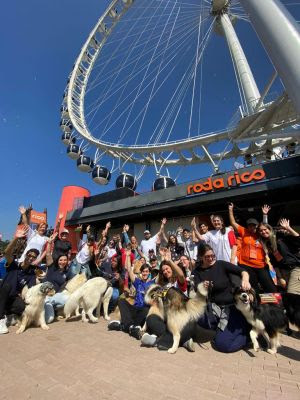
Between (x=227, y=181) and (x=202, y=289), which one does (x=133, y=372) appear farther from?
(x=227, y=181)

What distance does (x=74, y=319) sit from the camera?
577 centimetres

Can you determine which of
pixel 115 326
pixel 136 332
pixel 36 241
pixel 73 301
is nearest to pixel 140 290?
pixel 115 326

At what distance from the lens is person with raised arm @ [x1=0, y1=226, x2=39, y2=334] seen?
4.71m

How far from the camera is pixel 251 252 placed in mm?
4699

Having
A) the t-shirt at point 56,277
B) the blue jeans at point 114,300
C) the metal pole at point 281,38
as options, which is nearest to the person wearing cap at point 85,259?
the t-shirt at point 56,277

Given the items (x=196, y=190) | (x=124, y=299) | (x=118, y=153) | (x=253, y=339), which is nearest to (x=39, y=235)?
(x=124, y=299)

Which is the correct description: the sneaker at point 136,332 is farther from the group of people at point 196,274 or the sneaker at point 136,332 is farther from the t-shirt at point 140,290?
the t-shirt at point 140,290

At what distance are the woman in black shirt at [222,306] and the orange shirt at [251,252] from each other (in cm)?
72

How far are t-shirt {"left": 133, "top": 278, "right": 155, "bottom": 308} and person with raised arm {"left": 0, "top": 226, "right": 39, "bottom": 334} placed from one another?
2.31 metres

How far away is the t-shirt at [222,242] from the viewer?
5496mm

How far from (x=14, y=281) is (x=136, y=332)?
274 centimetres

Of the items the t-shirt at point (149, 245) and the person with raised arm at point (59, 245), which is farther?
the t-shirt at point (149, 245)

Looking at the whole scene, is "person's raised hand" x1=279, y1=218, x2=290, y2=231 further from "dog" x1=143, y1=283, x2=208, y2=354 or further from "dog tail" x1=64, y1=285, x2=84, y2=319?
"dog tail" x1=64, y1=285, x2=84, y2=319

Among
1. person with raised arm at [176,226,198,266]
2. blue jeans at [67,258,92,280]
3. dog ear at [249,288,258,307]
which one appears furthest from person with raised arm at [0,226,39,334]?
person with raised arm at [176,226,198,266]
